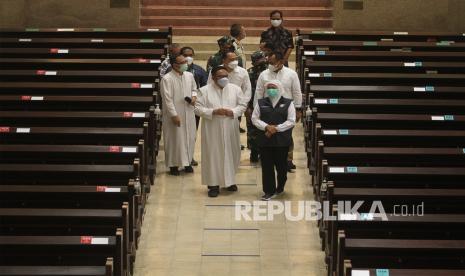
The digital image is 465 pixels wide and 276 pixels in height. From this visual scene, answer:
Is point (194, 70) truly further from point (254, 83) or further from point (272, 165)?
point (272, 165)

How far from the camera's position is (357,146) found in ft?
35.3

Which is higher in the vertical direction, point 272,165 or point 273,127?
point 273,127

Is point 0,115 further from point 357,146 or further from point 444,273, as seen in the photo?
point 444,273

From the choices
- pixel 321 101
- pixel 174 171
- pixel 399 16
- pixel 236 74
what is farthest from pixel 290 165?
pixel 399 16

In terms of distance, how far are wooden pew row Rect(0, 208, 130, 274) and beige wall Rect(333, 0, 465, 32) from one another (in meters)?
9.05

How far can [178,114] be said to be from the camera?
11.7 m

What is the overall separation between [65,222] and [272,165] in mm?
Result: 2796

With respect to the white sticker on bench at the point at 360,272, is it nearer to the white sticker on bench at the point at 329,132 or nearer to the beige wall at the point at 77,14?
the white sticker on bench at the point at 329,132

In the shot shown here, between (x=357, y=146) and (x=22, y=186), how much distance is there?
353 cm

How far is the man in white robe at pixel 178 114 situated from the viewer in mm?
11664

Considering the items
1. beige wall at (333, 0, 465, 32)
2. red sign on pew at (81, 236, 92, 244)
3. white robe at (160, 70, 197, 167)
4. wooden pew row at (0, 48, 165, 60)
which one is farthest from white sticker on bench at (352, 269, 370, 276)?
beige wall at (333, 0, 465, 32)

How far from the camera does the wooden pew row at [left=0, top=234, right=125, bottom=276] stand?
8.30 m

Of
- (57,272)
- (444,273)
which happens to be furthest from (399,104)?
(57,272)

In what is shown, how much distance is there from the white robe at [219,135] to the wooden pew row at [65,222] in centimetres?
241
